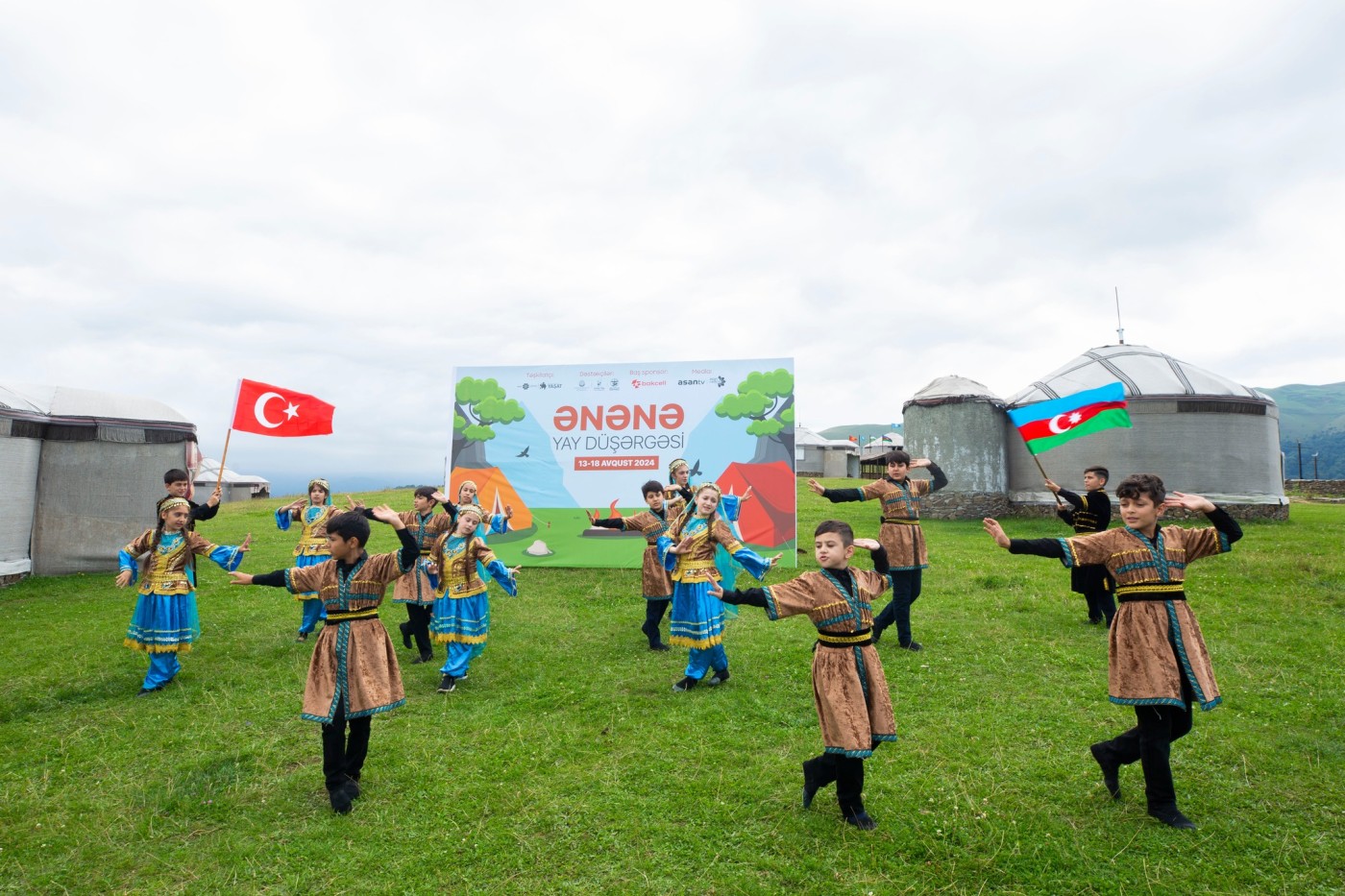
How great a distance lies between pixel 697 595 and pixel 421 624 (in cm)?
381

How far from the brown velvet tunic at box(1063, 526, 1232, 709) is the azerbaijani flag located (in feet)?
8.19

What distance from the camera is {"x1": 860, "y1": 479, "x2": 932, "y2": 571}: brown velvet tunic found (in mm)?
8906

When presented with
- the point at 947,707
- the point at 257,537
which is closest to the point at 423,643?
the point at 947,707

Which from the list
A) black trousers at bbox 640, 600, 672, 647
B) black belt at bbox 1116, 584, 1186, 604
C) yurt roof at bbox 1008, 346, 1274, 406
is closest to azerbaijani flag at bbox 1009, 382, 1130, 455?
black belt at bbox 1116, 584, 1186, 604

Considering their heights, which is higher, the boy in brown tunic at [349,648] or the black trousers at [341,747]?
the boy in brown tunic at [349,648]

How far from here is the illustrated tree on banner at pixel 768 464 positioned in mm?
→ 15219

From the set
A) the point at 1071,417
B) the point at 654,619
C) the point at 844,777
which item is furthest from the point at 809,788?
the point at 1071,417

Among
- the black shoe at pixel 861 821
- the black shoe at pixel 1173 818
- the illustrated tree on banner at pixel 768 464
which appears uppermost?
the illustrated tree on banner at pixel 768 464

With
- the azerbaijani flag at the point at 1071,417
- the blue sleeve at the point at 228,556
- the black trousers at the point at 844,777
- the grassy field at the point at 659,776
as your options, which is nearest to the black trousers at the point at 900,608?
the grassy field at the point at 659,776

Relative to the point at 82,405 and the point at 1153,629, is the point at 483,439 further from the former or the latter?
the point at 1153,629

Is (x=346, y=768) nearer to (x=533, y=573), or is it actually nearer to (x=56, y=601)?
(x=533, y=573)

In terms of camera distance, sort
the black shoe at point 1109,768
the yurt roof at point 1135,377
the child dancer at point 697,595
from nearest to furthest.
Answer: the black shoe at point 1109,768 < the child dancer at point 697,595 < the yurt roof at point 1135,377

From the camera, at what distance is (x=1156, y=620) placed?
15.2 ft

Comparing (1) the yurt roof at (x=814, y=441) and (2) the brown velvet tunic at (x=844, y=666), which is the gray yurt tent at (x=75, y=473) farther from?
(1) the yurt roof at (x=814, y=441)
